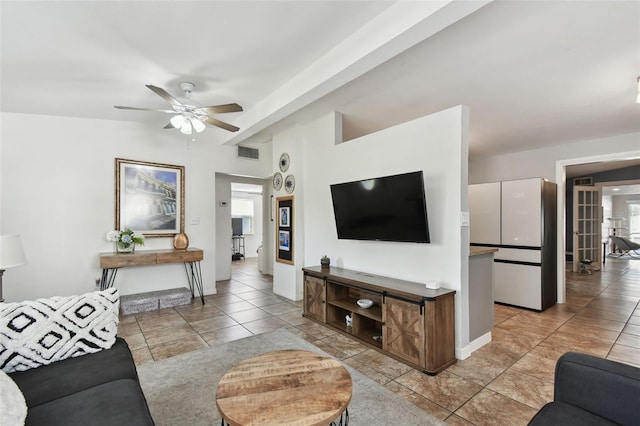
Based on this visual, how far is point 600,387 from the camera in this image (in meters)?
1.39

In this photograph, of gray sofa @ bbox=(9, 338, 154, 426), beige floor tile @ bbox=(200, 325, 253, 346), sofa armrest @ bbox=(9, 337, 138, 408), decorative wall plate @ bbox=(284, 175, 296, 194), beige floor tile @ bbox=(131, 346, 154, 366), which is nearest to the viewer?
gray sofa @ bbox=(9, 338, 154, 426)

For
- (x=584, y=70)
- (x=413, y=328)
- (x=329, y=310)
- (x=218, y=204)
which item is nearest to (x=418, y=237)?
(x=413, y=328)

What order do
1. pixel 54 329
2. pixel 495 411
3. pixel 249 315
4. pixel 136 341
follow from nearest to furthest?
pixel 54 329 < pixel 495 411 < pixel 136 341 < pixel 249 315

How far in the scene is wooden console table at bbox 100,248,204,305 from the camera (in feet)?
13.2

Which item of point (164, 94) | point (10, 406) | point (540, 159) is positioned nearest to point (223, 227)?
point (164, 94)

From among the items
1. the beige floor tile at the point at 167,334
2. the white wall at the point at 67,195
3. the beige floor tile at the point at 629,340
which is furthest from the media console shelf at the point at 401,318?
the white wall at the point at 67,195

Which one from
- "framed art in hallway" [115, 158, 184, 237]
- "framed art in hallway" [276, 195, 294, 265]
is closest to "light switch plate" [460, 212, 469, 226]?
"framed art in hallway" [276, 195, 294, 265]

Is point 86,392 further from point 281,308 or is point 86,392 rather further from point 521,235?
point 521,235

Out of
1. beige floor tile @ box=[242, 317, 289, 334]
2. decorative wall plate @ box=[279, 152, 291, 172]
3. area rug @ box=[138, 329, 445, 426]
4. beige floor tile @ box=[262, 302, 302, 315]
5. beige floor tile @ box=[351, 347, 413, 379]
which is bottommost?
beige floor tile @ box=[262, 302, 302, 315]

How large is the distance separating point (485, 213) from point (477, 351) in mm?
2577

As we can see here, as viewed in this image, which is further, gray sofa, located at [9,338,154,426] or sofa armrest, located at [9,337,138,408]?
sofa armrest, located at [9,337,138,408]

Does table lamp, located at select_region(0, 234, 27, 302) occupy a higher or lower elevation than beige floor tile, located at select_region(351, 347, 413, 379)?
higher

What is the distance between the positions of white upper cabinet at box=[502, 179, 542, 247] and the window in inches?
316

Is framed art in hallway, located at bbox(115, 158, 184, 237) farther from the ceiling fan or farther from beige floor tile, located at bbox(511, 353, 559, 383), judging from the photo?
beige floor tile, located at bbox(511, 353, 559, 383)
